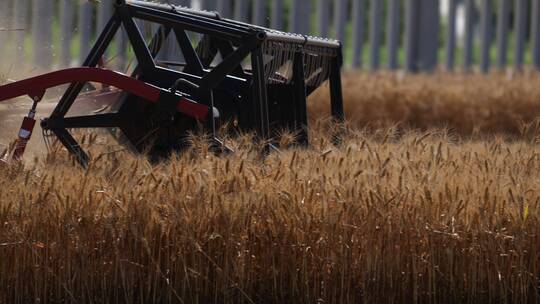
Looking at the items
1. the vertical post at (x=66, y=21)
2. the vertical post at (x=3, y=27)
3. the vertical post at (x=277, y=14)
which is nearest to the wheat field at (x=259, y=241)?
the vertical post at (x=3, y=27)

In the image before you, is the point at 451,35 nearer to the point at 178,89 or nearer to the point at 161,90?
the point at 178,89

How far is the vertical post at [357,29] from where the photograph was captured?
12.2 meters

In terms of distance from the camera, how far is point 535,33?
12891 millimetres

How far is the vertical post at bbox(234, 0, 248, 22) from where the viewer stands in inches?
470

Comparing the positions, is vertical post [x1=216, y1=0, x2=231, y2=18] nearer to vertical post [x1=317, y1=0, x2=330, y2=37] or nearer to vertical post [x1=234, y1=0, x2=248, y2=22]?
vertical post [x1=234, y1=0, x2=248, y2=22]

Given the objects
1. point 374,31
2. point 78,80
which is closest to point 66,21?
point 374,31

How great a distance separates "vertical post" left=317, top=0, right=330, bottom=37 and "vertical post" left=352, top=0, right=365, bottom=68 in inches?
11.6

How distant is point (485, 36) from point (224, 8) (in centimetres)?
274

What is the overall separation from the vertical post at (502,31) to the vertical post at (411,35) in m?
0.83

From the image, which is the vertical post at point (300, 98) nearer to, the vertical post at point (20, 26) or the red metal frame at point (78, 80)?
the red metal frame at point (78, 80)

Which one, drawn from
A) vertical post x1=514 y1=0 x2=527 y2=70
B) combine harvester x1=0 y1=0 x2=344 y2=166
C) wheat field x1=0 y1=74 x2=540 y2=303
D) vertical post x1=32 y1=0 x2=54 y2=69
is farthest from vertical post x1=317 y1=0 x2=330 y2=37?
wheat field x1=0 y1=74 x2=540 y2=303

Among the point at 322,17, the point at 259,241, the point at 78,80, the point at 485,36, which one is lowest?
the point at 259,241

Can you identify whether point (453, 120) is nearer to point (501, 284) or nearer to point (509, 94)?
point (509, 94)

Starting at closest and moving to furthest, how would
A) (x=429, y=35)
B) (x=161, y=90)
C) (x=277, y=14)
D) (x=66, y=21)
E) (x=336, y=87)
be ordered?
(x=161, y=90), (x=336, y=87), (x=66, y=21), (x=277, y=14), (x=429, y=35)
